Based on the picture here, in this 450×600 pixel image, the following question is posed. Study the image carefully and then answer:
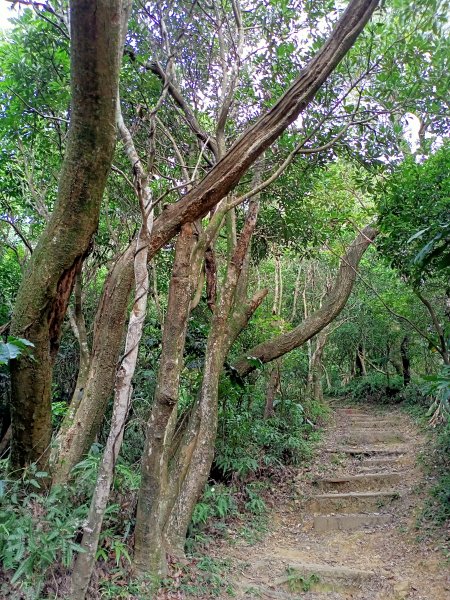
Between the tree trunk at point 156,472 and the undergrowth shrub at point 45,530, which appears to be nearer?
the undergrowth shrub at point 45,530

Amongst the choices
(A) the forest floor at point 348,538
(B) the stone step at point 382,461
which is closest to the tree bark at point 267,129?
(A) the forest floor at point 348,538

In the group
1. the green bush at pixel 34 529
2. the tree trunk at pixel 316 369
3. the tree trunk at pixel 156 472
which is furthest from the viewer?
the tree trunk at pixel 316 369

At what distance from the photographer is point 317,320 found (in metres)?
6.59

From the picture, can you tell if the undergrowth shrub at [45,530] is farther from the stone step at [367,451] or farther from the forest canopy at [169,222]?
the stone step at [367,451]

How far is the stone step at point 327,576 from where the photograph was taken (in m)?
4.09

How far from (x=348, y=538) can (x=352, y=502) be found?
794 millimetres

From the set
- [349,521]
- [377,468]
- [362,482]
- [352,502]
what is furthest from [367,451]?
[349,521]

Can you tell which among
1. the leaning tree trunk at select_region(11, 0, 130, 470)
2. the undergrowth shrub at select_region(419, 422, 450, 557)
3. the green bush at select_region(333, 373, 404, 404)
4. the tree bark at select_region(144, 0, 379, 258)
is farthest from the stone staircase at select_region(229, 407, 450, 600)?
the green bush at select_region(333, 373, 404, 404)

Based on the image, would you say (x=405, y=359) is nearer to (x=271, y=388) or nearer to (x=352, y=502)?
(x=271, y=388)

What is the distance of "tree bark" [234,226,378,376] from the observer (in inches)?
240

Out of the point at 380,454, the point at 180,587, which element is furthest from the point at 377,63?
the point at 380,454

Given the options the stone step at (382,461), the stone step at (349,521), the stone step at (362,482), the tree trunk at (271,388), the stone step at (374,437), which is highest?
the tree trunk at (271,388)

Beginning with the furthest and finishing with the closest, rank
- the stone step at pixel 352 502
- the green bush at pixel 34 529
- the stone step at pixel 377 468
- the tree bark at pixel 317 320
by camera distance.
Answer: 1. the stone step at pixel 377 468
2. the tree bark at pixel 317 320
3. the stone step at pixel 352 502
4. the green bush at pixel 34 529

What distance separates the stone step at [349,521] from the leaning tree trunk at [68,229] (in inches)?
160
